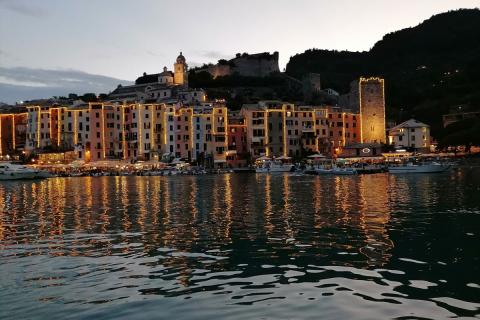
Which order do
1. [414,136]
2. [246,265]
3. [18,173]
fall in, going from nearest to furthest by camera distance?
[246,265]
[18,173]
[414,136]

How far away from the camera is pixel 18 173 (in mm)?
89188

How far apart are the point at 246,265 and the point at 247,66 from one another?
145 meters

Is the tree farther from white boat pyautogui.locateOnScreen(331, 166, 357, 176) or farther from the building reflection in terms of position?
the building reflection

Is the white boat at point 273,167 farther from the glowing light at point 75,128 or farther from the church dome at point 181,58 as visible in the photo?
the church dome at point 181,58

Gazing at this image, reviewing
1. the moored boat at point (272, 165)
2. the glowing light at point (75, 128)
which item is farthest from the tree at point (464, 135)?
the glowing light at point (75, 128)

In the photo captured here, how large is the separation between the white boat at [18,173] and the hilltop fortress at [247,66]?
71.9 meters

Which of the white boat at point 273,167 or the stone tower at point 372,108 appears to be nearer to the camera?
the white boat at point 273,167

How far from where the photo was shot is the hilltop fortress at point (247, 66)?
154875mm

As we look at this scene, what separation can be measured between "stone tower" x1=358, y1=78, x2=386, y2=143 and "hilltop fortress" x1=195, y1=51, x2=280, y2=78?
4679 centimetres

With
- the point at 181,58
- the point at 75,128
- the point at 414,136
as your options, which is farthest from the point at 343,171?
the point at 181,58

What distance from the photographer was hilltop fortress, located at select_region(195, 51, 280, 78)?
155 meters

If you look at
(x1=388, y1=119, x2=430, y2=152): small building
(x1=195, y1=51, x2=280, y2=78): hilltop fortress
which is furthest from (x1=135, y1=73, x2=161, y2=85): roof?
(x1=388, y1=119, x2=430, y2=152): small building

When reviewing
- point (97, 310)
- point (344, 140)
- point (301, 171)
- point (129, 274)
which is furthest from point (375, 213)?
point (344, 140)

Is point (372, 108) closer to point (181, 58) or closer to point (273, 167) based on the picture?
point (273, 167)
